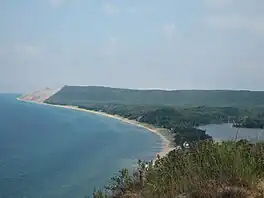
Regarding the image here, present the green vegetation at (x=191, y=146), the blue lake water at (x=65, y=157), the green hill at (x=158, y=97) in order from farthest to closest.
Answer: the green hill at (x=158, y=97)
the blue lake water at (x=65, y=157)
the green vegetation at (x=191, y=146)

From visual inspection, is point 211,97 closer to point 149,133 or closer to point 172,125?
point 172,125

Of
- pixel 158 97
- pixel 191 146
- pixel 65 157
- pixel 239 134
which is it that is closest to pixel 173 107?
pixel 158 97

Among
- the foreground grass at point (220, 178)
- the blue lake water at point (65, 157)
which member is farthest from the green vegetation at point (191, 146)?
the blue lake water at point (65, 157)

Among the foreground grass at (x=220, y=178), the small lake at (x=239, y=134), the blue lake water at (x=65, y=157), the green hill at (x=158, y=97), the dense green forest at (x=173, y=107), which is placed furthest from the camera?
the green hill at (x=158, y=97)

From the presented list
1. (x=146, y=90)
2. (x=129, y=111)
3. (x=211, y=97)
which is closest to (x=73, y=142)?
(x=129, y=111)

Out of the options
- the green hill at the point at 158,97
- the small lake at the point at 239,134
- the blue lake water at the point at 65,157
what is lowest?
the blue lake water at the point at 65,157

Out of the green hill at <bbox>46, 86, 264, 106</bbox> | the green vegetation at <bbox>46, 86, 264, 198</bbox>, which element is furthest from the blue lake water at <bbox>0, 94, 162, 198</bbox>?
the green hill at <bbox>46, 86, 264, 106</bbox>

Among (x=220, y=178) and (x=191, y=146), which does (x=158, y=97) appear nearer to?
(x=191, y=146)

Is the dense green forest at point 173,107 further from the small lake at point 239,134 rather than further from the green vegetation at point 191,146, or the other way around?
the small lake at point 239,134
